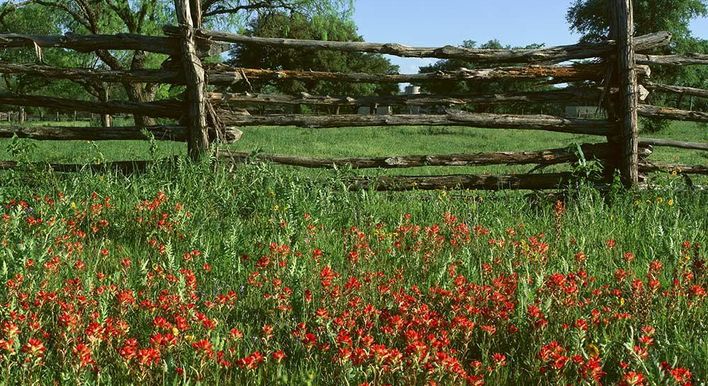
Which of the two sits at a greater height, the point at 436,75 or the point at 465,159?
the point at 436,75

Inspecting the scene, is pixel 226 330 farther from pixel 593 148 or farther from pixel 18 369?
pixel 593 148

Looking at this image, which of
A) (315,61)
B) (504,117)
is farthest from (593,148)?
(315,61)

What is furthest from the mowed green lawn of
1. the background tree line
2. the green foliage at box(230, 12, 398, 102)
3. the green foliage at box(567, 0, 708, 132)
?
the green foliage at box(230, 12, 398, 102)

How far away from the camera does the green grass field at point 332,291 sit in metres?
2.22

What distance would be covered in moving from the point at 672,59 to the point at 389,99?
336 centimetres

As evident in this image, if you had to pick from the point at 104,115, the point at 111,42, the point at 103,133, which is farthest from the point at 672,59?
the point at 104,115

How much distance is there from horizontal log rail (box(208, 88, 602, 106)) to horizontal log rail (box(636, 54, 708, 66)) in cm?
62

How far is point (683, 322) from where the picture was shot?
2.77 m

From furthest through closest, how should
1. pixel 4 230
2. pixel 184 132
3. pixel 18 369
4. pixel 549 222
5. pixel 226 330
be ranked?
pixel 184 132
pixel 549 222
pixel 4 230
pixel 226 330
pixel 18 369

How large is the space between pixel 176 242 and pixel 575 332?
104 inches

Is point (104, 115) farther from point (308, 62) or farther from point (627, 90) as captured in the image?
point (308, 62)

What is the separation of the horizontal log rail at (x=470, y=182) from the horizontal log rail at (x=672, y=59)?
5.15 ft

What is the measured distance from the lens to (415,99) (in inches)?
293

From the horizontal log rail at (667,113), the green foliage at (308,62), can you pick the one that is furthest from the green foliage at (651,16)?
the horizontal log rail at (667,113)
